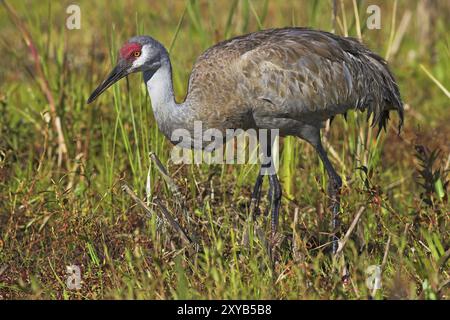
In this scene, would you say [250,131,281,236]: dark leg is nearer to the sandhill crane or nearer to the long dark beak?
the sandhill crane

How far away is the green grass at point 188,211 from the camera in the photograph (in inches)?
163

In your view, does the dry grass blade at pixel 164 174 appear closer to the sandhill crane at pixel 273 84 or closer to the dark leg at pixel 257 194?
the sandhill crane at pixel 273 84

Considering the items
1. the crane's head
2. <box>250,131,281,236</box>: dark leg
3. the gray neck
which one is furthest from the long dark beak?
<box>250,131,281,236</box>: dark leg

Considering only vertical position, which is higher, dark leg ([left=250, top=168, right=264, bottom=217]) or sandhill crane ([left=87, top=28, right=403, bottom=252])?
sandhill crane ([left=87, top=28, right=403, bottom=252])

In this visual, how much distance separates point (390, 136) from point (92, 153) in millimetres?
2267

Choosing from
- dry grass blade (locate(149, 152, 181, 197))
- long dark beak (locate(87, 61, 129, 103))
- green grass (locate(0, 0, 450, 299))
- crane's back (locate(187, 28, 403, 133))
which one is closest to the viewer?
green grass (locate(0, 0, 450, 299))

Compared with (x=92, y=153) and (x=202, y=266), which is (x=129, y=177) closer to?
(x=92, y=153)

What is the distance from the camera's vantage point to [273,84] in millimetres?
5090

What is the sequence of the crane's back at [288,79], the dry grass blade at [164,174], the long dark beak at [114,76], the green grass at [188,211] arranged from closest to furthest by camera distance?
the green grass at [188,211], the dry grass blade at [164,174], the long dark beak at [114,76], the crane's back at [288,79]

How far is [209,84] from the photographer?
5.03 metres

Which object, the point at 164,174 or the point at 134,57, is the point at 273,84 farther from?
the point at 164,174

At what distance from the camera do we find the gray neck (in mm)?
4887

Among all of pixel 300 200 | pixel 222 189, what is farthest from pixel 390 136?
pixel 222 189

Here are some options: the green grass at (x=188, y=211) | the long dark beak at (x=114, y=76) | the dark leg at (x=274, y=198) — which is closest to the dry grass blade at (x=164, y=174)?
the green grass at (x=188, y=211)
